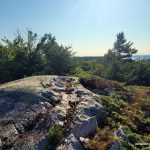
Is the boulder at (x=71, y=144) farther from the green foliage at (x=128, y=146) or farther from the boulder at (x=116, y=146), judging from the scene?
the green foliage at (x=128, y=146)

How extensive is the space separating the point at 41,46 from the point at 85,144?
72.9 feet

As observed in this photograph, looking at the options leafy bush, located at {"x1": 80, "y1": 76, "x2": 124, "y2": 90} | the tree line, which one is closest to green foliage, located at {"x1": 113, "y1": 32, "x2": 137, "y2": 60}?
the tree line

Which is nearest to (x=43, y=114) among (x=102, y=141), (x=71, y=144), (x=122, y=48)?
(x=71, y=144)

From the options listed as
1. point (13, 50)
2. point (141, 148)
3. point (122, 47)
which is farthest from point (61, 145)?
point (122, 47)

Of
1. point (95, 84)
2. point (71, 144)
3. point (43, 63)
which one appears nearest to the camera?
point (71, 144)

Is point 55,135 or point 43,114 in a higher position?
point 43,114

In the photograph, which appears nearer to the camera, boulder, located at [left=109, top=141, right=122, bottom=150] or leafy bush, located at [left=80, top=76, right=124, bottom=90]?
boulder, located at [left=109, top=141, right=122, bottom=150]

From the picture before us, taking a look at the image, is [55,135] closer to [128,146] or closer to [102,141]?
[102,141]

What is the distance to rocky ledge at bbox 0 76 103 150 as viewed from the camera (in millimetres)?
11062

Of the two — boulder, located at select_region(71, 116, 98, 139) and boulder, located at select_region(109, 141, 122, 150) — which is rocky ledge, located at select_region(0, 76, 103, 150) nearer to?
boulder, located at select_region(71, 116, 98, 139)

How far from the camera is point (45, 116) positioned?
→ 12766 mm

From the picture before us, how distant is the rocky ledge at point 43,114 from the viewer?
11062 millimetres

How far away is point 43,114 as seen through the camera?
1298 centimetres

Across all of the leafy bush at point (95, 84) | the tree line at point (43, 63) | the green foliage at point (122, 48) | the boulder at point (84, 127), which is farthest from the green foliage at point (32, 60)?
the green foliage at point (122, 48)
